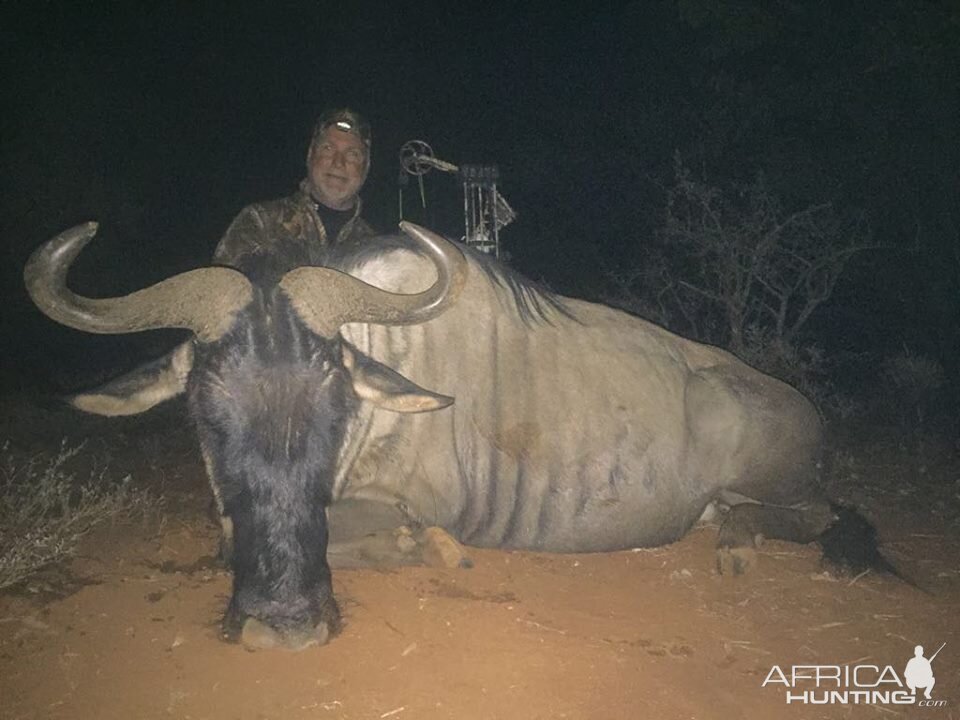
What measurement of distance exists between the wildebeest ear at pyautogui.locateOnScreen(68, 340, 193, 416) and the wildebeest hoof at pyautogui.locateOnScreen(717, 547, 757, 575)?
287cm

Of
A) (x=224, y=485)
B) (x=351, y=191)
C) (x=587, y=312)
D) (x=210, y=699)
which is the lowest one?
(x=210, y=699)

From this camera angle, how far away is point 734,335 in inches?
363

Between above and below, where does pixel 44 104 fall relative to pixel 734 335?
above

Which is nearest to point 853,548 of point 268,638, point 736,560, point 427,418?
point 736,560

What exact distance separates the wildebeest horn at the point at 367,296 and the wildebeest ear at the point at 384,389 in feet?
0.61

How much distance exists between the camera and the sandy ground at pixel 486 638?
2.90 m

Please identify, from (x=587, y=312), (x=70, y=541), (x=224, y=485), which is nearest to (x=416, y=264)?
(x=587, y=312)

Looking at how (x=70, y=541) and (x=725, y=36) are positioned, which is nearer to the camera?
(x=70, y=541)

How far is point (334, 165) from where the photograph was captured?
5.69 m

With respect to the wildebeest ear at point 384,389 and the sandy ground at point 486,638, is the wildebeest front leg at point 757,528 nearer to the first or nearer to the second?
the sandy ground at point 486,638

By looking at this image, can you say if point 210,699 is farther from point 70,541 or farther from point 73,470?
point 73,470

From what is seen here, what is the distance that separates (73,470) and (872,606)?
519 centimetres

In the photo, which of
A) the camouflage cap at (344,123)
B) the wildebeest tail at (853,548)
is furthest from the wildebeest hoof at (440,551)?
the camouflage cap at (344,123)

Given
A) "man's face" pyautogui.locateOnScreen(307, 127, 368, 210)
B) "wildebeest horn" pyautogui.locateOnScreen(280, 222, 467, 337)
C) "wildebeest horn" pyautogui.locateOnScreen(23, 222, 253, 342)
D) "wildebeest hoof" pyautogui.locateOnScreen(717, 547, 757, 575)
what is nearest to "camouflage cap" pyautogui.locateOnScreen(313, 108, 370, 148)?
"man's face" pyautogui.locateOnScreen(307, 127, 368, 210)
